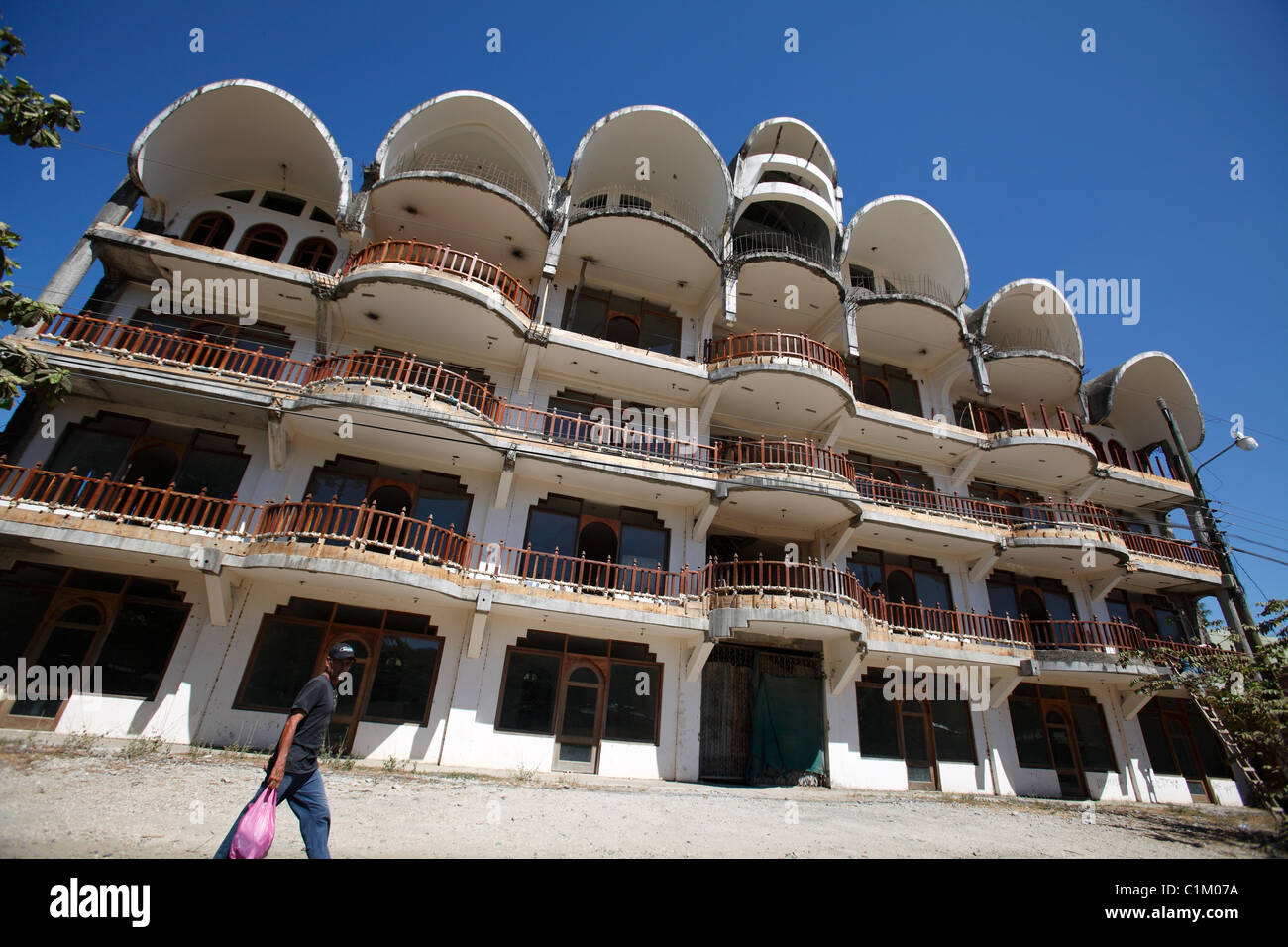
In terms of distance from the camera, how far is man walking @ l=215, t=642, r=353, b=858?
438cm

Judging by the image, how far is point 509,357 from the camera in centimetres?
1527

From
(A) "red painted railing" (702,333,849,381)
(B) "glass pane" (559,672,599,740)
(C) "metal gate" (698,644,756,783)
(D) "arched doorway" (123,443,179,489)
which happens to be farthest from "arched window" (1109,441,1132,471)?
(D) "arched doorway" (123,443,179,489)

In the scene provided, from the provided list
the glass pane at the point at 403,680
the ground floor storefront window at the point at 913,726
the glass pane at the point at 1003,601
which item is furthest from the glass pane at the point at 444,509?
the glass pane at the point at 1003,601

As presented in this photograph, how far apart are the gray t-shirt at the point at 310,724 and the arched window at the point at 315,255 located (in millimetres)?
13918

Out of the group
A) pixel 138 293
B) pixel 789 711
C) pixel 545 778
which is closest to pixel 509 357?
pixel 138 293

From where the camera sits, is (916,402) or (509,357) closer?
(509,357)

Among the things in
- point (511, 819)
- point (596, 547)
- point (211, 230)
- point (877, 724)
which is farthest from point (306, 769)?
point (211, 230)

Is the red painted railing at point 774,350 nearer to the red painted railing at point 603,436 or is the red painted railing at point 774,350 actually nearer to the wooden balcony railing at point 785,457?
the wooden balcony railing at point 785,457

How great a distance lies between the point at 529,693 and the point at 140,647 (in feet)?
24.6

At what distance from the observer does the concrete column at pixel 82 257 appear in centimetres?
1233

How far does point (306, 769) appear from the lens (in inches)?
181
